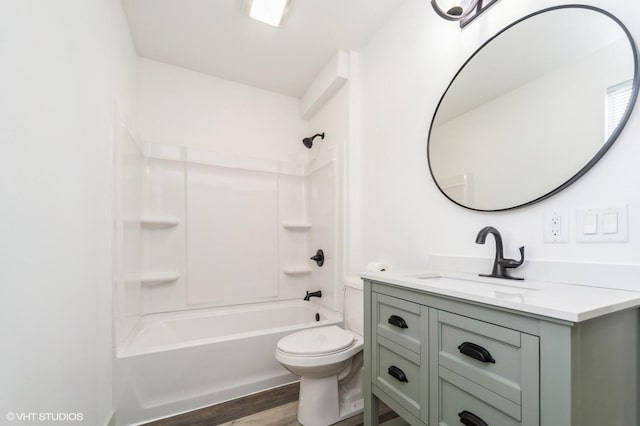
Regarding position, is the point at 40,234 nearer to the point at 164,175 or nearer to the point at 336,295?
the point at 164,175

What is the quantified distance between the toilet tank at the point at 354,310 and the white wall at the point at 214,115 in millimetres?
1586

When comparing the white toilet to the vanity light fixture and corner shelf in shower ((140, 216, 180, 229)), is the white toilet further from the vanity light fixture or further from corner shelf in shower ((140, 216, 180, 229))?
the vanity light fixture

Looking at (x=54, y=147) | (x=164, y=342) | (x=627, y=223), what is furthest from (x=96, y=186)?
(x=627, y=223)

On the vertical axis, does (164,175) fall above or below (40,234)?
above

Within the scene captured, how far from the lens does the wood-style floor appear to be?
61.6 inches

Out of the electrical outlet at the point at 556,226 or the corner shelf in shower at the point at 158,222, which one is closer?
the electrical outlet at the point at 556,226

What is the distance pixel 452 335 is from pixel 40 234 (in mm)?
1379

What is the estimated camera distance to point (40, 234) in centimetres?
86

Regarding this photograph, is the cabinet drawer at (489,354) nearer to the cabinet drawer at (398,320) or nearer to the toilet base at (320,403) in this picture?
the cabinet drawer at (398,320)

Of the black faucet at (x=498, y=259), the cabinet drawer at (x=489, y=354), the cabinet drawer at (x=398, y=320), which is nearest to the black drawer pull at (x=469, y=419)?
the cabinet drawer at (x=489, y=354)

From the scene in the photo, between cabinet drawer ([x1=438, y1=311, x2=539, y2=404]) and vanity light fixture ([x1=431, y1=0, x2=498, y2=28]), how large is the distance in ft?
4.55

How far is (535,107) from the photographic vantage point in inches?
43.6

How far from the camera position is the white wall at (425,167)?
899 millimetres

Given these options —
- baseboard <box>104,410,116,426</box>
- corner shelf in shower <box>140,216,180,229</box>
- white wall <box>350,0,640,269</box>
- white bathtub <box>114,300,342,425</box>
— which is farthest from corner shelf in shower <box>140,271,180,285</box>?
white wall <box>350,0,640,269</box>
